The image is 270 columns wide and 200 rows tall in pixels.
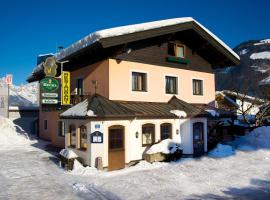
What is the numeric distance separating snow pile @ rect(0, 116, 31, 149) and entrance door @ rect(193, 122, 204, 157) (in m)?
16.4

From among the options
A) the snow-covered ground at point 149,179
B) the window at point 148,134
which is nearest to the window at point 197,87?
the snow-covered ground at point 149,179

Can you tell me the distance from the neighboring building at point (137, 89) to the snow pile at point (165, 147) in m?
0.64

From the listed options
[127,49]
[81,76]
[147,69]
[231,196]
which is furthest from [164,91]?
[231,196]

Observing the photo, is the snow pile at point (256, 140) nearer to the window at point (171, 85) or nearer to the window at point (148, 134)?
the window at point (171, 85)

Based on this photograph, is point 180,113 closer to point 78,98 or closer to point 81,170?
point 78,98

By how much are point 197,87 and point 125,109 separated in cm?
923

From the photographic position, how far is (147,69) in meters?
18.8

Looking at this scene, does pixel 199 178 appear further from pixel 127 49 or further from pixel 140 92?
pixel 127 49

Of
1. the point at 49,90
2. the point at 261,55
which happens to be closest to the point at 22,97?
the point at 49,90

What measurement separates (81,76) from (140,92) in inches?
185

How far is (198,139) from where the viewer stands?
18594mm

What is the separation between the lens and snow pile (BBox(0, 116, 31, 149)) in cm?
2522

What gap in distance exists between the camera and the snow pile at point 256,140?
737 inches

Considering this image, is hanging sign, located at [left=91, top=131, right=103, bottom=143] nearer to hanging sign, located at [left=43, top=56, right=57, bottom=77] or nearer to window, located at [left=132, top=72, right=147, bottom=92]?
window, located at [left=132, top=72, right=147, bottom=92]
